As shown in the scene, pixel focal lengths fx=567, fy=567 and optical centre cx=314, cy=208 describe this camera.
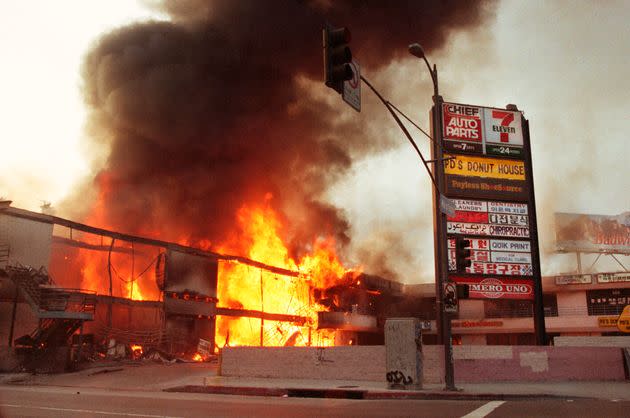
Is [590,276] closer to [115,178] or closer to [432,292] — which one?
[432,292]

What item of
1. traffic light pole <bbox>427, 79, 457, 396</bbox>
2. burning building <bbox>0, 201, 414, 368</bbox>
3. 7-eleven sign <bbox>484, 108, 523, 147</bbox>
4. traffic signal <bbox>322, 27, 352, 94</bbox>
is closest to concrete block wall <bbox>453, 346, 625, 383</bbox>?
traffic light pole <bbox>427, 79, 457, 396</bbox>

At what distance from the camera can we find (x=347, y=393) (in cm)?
1536

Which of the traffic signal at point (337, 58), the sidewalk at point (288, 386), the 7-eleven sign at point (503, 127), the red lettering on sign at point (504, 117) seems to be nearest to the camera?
the traffic signal at point (337, 58)

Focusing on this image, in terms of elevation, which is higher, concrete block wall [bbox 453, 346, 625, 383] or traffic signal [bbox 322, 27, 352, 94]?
traffic signal [bbox 322, 27, 352, 94]

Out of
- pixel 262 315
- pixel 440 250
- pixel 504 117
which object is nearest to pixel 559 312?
pixel 262 315

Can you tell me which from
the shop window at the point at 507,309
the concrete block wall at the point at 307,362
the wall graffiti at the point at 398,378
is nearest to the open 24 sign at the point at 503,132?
the concrete block wall at the point at 307,362

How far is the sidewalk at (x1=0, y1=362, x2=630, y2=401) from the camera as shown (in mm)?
14320

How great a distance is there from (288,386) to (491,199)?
11037 millimetres

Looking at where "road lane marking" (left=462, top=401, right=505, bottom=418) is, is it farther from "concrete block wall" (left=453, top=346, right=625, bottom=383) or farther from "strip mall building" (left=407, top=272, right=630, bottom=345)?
"strip mall building" (left=407, top=272, right=630, bottom=345)

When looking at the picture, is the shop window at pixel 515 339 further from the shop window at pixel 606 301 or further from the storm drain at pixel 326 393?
the storm drain at pixel 326 393

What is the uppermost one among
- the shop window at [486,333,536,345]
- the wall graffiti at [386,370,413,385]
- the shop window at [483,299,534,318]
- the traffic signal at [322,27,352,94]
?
the traffic signal at [322,27,352,94]

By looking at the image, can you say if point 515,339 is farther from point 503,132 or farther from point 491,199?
point 503,132

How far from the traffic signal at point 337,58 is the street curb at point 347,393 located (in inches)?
365

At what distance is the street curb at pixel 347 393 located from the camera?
13859 mm
